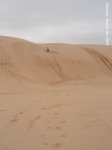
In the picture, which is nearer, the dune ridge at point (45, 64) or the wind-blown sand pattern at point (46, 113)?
the wind-blown sand pattern at point (46, 113)

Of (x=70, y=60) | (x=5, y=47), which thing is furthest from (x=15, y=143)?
(x=70, y=60)

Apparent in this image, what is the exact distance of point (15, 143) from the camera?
11.7 feet

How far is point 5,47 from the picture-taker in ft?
39.3

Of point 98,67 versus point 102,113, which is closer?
point 102,113

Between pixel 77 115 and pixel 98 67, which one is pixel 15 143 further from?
pixel 98 67

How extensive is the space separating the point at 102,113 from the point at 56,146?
164 cm

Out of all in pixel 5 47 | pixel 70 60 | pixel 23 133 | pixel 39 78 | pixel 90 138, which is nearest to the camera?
pixel 90 138

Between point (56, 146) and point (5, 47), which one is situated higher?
point (5, 47)

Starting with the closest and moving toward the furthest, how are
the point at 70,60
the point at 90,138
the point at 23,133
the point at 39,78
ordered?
the point at 90,138, the point at 23,133, the point at 39,78, the point at 70,60

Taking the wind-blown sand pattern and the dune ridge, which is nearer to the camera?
the wind-blown sand pattern

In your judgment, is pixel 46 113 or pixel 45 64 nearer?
pixel 46 113

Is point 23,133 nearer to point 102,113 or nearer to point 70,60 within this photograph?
point 102,113

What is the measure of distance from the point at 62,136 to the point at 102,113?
1328 millimetres

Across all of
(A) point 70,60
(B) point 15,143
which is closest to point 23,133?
(B) point 15,143
